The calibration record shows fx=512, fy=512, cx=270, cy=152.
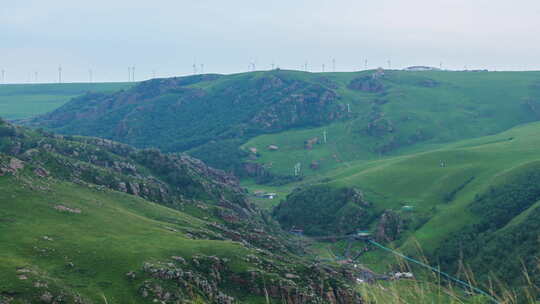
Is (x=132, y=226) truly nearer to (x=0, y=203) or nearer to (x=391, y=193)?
(x=0, y=203)

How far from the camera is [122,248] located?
72500 millimetres

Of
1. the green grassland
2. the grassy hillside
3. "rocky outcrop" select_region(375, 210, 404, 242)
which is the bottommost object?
"rocky outcrop" select_region(375, 210, 404, 242)

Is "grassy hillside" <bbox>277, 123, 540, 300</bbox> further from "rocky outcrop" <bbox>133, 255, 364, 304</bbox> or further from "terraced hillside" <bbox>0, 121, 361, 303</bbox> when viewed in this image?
"terraced hillside" <bbox>0, 121, 361, 303</bbox>

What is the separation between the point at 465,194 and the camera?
496 feet

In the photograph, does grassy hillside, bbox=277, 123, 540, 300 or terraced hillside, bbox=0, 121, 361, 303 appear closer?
terraced hillside, bbox=0, 121, 361, 303

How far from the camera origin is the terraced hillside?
60.3 meters

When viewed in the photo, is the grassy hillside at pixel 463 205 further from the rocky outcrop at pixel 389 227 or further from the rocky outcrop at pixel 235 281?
the rocky outcrop at pixel 235 281

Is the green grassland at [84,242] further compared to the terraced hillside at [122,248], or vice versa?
the terraced hillside at [122,248]

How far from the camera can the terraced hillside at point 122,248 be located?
2376 inches

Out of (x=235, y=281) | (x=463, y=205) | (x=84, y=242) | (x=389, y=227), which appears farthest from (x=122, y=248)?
(x=463, y=205)

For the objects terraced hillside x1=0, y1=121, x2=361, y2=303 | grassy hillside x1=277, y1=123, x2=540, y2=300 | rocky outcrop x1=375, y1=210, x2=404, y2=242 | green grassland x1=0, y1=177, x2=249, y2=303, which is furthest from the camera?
rocky outcrop x1=375, y1=210, x2=404, y2=242

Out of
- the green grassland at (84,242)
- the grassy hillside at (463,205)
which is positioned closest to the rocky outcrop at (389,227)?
the grassy hillside at (463,205)

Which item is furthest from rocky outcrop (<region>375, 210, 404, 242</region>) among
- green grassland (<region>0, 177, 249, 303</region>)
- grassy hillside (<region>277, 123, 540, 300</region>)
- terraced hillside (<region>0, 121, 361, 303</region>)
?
green grassland (<region>0, 177, 249, 303</region>)

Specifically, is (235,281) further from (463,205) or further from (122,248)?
(463,205)
